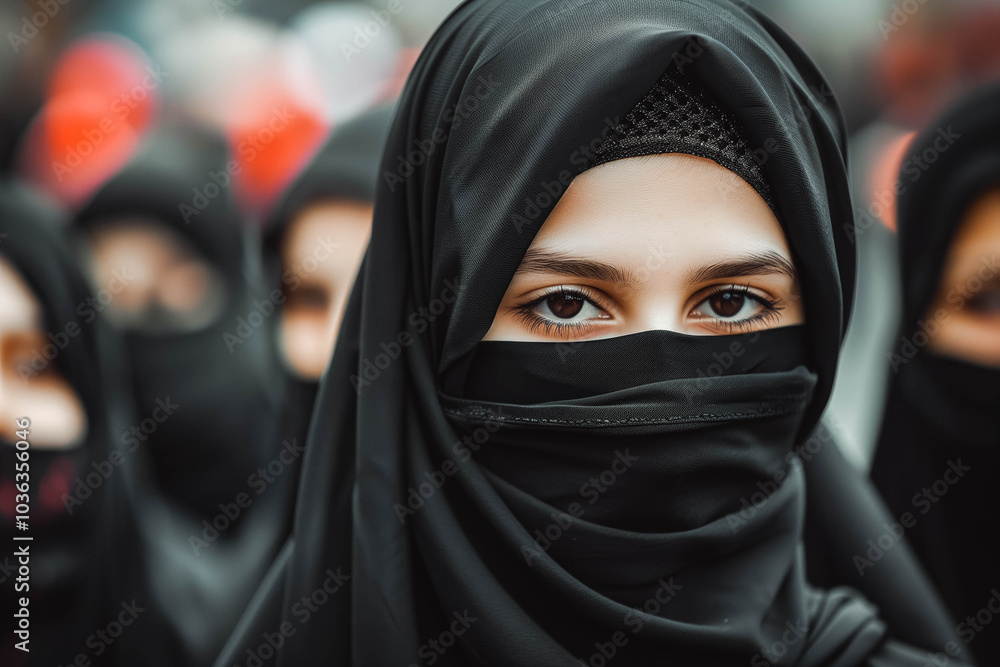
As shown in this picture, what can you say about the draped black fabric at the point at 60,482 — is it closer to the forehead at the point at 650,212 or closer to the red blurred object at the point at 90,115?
the forehead at the point at 650,212

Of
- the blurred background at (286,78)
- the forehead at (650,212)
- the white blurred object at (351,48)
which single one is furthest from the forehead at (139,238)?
the forehead at (650,212)

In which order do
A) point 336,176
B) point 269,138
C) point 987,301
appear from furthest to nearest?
point 269,138 < point 336,176 < point 987,301

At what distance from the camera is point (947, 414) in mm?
2279

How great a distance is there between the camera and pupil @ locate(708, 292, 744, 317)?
43.4 inches

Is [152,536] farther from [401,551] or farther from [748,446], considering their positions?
[748,446]

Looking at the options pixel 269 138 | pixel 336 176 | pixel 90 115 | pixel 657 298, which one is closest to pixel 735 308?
pixel 657 298

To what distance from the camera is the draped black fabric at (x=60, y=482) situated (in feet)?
5.87

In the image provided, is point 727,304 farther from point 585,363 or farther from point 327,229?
point 327,229

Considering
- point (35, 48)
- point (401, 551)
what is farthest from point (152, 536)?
point (35, 48)

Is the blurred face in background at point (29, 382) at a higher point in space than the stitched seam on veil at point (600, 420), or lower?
lower

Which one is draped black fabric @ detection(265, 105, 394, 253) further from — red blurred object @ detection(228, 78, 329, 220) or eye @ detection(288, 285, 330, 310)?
red blurred object @ detection(228, 78, 329, 220)

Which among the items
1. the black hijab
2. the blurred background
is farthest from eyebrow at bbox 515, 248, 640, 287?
the blurred background

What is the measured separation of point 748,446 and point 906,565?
2.34 feet

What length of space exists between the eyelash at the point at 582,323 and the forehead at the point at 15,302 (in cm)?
141
